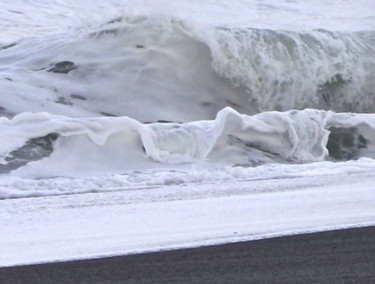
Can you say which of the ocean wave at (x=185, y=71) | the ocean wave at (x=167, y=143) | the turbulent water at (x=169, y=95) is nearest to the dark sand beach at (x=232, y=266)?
the turbulent water at (x=169, y=95)

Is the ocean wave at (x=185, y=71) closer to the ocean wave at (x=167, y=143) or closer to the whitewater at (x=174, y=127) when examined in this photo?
the whitewater at (x=174, y=127)

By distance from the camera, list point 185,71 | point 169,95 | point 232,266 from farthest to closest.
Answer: point 185,71 < point 169,95 < point 232,266

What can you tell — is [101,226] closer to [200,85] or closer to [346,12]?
[200,85]

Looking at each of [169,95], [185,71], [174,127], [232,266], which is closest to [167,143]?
[174,127]

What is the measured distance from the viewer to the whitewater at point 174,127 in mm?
4672

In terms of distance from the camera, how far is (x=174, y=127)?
7.50m

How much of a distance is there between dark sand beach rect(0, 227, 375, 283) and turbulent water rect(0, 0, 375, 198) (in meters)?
1.85

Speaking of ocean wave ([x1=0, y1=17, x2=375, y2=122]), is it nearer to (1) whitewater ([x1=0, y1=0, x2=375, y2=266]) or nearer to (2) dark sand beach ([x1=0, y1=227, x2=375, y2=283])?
(1) whitewater ([x1=0, y1=0, x2=375, y2=266])

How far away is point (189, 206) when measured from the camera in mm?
5109

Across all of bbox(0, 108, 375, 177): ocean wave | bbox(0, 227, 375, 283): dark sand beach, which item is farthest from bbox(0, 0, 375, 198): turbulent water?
bbox(0, 227, 375, 283): dark sand beach

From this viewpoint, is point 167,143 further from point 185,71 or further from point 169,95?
point 185,71

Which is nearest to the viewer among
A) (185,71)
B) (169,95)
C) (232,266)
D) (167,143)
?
(232,266)

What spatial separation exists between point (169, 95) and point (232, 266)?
6150 millimetres

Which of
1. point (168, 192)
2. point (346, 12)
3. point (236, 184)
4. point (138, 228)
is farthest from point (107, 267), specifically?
point (346, 12)
